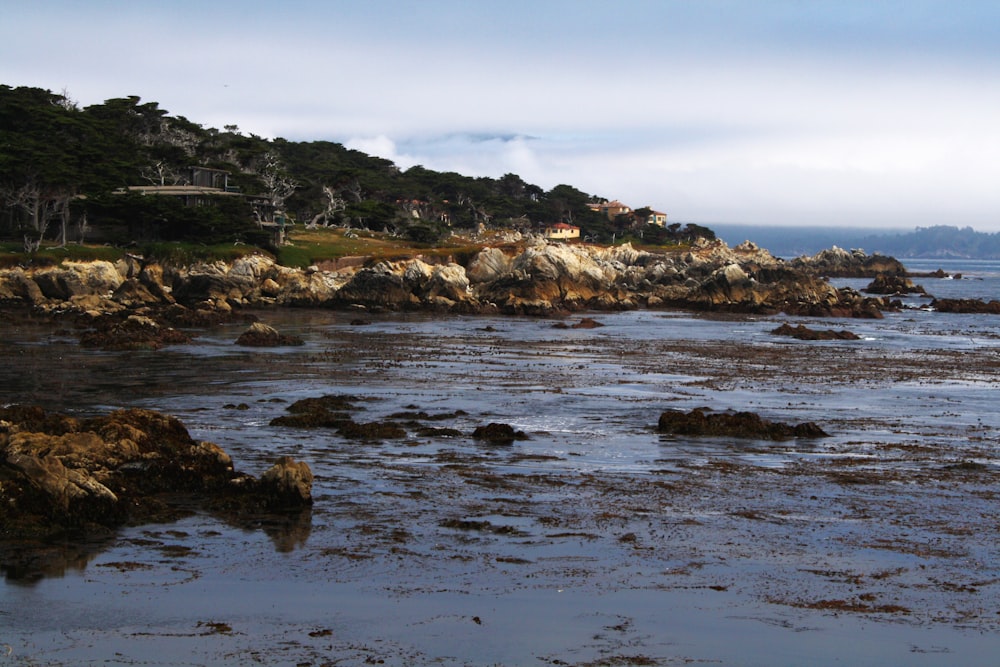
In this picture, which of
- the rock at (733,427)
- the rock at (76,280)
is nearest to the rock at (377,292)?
the rock at (76,280)

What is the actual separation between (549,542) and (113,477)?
6109 millimetres

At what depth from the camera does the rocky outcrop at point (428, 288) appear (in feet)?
163

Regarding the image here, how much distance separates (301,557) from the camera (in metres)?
11.8

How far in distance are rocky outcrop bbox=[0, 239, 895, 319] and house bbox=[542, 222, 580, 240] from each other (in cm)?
4643

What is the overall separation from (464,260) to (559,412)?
159ft

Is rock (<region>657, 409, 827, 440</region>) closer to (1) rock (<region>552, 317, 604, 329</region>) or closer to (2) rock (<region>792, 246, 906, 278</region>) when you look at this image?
(1) rock (<region>552, 317, 604, 329</region>)

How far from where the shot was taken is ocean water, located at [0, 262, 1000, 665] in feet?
30.7

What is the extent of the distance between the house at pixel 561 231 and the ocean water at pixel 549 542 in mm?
100333

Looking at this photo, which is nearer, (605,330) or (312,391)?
(312,391)

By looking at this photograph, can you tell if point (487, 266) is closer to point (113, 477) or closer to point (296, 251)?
point (296, 251)

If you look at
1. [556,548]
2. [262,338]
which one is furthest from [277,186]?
[556,548]

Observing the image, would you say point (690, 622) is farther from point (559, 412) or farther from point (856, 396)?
point (856, 396)

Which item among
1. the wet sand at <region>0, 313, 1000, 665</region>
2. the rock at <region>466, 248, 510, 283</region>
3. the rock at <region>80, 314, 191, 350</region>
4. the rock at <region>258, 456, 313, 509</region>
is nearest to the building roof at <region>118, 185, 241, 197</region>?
the rock at <region>466, 248, 510, 283</region>

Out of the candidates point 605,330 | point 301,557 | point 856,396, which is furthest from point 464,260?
point 301,557
